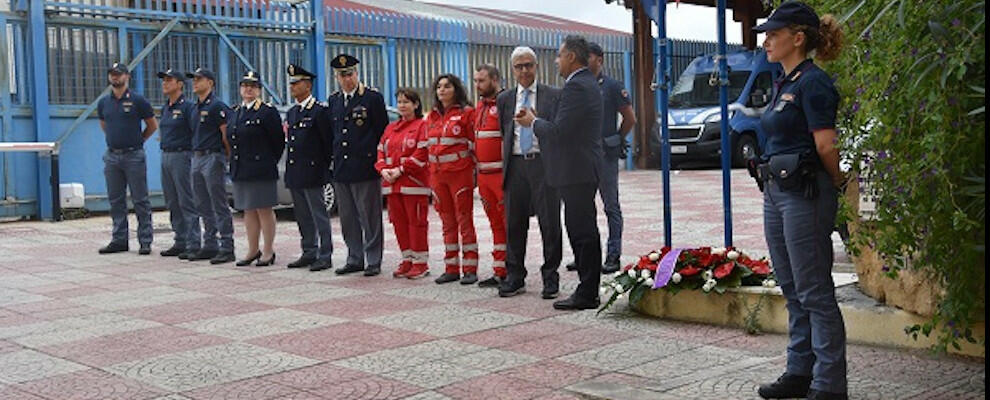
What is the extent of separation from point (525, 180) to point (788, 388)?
3356 mm

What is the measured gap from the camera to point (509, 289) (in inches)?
331

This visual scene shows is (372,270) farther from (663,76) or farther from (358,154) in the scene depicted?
(663,76)

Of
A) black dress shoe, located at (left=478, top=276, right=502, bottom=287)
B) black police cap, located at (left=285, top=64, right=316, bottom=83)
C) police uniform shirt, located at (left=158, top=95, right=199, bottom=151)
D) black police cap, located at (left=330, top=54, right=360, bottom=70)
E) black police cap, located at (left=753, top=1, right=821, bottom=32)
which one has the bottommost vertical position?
black dress shoe, located at (left=478, top=276, right=502, bottom=287)

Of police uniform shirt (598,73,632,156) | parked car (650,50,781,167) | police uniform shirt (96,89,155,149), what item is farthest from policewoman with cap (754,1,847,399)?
parked car (650,50,781,167)

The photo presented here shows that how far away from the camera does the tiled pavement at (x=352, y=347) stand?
5.63m

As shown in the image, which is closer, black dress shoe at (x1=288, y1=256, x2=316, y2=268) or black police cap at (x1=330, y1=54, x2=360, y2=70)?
black police cap at (x1=330, y1=54, x2=360, y2=70)

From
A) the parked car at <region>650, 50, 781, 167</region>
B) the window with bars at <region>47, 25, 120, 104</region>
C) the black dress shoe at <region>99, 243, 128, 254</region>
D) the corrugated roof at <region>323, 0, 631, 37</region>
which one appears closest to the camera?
the black dress shoe at <region>99, 243, 128, 254</region>

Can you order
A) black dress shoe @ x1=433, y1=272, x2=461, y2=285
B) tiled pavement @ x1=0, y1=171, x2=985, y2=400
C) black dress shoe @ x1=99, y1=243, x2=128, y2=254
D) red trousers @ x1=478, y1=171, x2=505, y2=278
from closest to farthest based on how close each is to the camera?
1. tiled pavement @ x1=0, y1=171, x2=985, y2=400
2. red trousers @ x1=478, y1=171, x2=505, y2=278
3. black dress shoe @ x1=433, y1=272, x2=461, y2=285
4. black dress shoe @ x1=99, y1=243, x2=128, y2=254

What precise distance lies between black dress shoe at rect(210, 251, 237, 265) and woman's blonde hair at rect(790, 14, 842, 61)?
717cm

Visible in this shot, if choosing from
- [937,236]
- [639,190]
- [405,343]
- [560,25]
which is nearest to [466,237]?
[405,343]

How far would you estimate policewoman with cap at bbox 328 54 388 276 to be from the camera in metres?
9.75

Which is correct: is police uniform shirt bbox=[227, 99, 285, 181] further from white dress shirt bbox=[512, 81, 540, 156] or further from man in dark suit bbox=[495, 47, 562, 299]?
white dress shirt bbox=[512, 81, 540, 156]

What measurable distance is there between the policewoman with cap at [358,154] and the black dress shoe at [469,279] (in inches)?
41.1

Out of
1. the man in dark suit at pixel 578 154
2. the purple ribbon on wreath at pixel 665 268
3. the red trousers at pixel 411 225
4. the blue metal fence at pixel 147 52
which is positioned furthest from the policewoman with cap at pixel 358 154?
the blue metal fence at pixel 147 52
